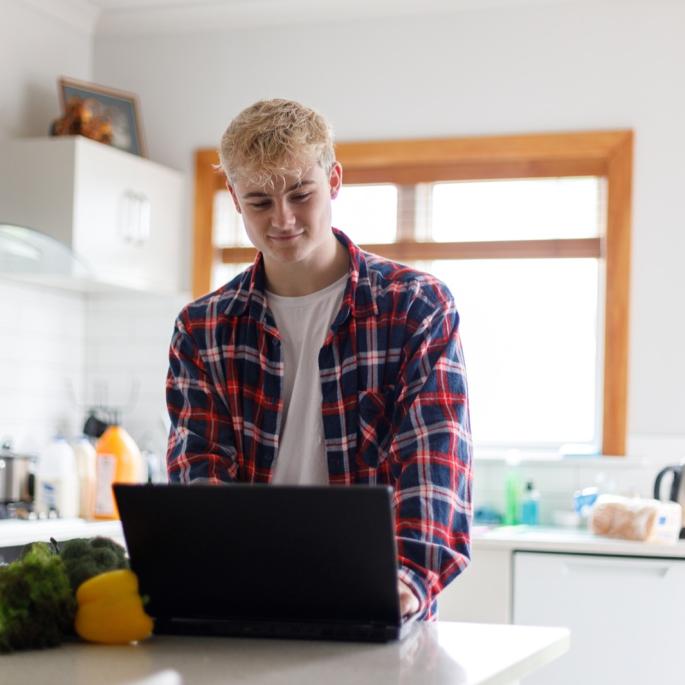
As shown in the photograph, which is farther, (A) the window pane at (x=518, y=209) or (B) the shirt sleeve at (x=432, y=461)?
(A) the window pane at (x=518, y=209)

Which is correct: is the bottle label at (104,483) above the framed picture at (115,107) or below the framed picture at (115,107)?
below

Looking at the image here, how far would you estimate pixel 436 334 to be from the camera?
1.87 m

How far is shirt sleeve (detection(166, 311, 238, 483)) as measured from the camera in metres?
1.92

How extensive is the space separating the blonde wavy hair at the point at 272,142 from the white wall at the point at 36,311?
2601 mm

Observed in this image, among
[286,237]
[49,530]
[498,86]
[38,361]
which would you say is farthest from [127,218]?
[286,237]

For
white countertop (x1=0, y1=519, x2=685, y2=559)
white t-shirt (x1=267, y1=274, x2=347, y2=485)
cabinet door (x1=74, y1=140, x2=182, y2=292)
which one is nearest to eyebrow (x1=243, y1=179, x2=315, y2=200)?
white t-shirt (x1=267, y1=274, x2=347, y2=485)

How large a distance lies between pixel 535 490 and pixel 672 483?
507mm

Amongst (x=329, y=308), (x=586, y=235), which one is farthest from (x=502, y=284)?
(x=329, y=308)

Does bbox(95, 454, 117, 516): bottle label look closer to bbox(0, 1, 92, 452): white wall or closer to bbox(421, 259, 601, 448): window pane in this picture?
bbox(0, 1, 92, 452): white wall

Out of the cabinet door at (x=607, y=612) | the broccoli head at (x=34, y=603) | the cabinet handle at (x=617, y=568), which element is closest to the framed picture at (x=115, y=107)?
the cabinet door at (x=607, y=612)

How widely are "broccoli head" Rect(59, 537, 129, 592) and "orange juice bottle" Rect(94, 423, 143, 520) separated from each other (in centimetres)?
252

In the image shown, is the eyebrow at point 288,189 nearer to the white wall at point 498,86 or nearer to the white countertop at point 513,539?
the white countertop at point 513,539

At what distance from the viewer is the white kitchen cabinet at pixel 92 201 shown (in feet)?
13.6

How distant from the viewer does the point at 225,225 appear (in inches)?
188
